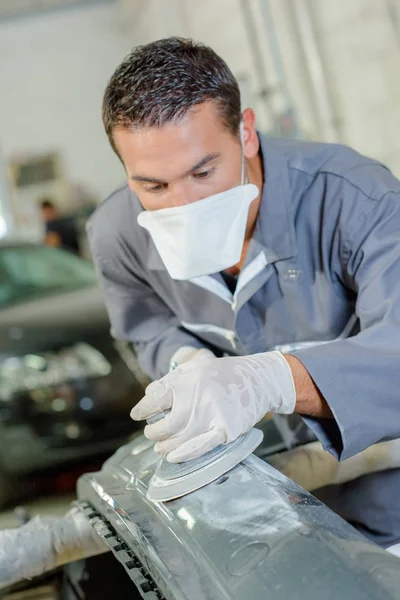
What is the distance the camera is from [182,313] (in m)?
1.47

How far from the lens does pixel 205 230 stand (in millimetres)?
1169

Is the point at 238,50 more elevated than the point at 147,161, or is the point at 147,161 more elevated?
the point at 238,50

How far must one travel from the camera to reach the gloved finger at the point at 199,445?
0.85m

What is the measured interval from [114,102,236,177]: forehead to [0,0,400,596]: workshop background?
72 cm

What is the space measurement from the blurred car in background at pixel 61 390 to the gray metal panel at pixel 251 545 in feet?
3.25

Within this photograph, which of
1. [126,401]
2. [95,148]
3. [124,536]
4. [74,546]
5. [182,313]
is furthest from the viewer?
[95,148]

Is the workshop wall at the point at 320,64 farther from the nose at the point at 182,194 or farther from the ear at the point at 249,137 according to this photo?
the nose at the point at 182,194

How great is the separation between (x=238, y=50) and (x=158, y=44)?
2.65 metres

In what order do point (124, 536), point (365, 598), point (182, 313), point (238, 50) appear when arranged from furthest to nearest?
point (238, 50)
point (182, 313)
point (124, 536)
point (365, 598)

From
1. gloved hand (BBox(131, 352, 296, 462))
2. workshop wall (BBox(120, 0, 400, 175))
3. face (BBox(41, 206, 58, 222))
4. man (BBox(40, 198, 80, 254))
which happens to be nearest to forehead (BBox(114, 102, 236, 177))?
gloved hand (BBox(131, 352, 296, 462))

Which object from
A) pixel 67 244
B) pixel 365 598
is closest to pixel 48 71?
pixel 67 244

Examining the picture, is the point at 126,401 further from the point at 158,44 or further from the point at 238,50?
the point at 238,50

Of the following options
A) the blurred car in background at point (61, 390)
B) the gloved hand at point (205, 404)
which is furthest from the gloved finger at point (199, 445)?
the blurred car in background at point (61, 390)

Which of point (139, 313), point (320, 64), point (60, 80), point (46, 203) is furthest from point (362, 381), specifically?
point (60, 80)
